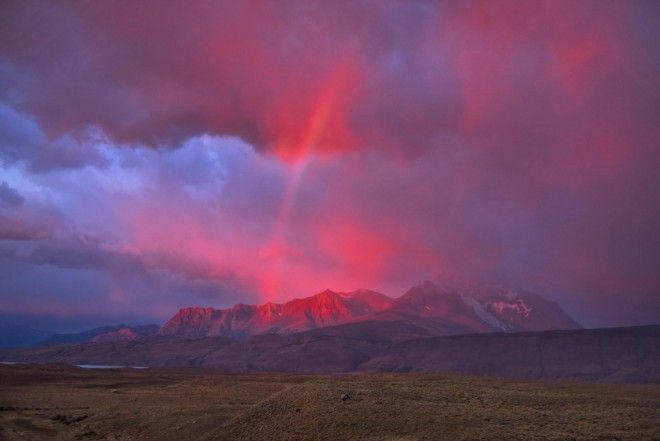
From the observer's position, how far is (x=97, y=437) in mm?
63688

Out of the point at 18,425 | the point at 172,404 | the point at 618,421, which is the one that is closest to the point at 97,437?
the point at 18,425

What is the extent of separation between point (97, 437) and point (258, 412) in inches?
772

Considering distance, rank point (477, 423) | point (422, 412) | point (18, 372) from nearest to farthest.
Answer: point (477, 423) < point (422, 412) < point (18, 372)

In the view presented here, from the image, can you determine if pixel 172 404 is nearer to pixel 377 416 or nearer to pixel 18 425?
pixel 18 425

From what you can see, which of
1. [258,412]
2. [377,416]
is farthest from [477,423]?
[258,412]

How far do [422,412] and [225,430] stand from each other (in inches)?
788

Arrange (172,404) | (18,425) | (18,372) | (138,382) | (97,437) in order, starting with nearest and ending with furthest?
(97,437) → (18,425) → (172,404) → (138,382) → (18,372)

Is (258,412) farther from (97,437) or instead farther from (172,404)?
(172,404)

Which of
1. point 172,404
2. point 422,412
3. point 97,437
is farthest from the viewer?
point 172,404

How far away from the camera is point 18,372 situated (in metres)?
158

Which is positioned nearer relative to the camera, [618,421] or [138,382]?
[618,421]

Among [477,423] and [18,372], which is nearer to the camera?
[477,423]

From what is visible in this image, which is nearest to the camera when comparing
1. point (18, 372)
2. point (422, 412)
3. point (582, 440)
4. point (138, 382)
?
point (582, 440)

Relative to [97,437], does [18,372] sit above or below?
above
